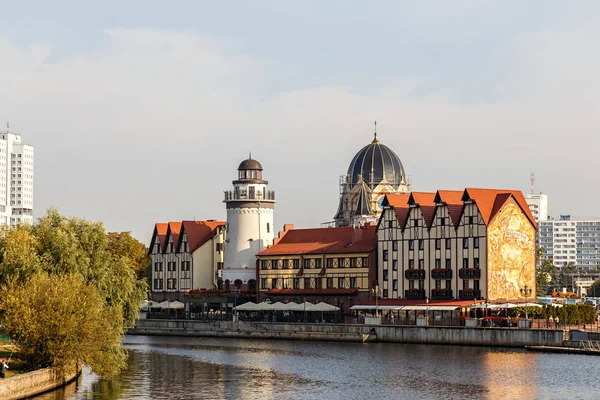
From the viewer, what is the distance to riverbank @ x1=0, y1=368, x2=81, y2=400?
6353 cm

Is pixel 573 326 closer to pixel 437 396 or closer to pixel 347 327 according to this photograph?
pixel 347 327

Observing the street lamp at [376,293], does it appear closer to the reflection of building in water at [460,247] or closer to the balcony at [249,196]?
the reflection of building in water at [460,247]

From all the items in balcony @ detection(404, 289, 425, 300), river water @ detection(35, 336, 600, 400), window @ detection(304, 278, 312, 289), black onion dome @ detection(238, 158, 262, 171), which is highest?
black onion dome @ detection(238, 158, 262, 171)

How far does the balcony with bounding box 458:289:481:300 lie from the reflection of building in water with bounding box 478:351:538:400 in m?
19.0

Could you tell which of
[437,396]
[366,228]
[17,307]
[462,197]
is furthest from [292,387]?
[366,228]

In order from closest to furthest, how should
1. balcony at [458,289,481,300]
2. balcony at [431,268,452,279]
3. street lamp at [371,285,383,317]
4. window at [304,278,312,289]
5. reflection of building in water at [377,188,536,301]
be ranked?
balcony at [458,289,481,300] → reflection of building in water at [377,188,536,301] → balcony at [431,268,452,279] → street lamp at [371,285,383,317] → window at [304,278,312,289]

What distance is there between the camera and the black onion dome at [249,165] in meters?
155

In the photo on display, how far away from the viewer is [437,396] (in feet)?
238

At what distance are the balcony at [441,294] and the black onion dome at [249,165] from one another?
3863 centimetres

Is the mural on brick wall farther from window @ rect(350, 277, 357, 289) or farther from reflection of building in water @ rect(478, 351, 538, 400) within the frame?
window @ rect(350, 277, 357, 289)

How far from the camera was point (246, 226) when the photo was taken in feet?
505

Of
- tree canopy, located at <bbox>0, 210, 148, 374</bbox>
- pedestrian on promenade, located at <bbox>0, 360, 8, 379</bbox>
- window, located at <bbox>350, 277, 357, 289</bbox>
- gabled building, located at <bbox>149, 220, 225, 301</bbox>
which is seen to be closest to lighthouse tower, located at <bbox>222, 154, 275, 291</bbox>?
gabled building, located at <bbox>149, 220, 225, 301</bbox>

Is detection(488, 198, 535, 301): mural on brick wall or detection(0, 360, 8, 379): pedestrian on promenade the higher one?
detection(488, 198, 535, 301): mural on brick wall

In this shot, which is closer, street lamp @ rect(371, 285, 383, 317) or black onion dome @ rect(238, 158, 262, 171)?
street lamp @ rect(371, 285, 383, 317)
